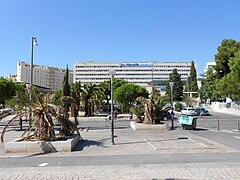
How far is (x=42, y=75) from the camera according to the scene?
574ft

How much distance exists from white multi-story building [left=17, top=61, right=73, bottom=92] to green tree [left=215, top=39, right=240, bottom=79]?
11507 cm

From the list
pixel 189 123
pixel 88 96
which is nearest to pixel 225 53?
pixel 88 96

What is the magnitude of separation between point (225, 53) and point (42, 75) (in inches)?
5528

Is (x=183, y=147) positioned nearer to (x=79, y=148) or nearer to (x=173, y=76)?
(x=79, y=148)

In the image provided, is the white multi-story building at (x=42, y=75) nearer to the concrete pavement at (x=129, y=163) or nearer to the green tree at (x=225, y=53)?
the green tree at (x=225, y=53)

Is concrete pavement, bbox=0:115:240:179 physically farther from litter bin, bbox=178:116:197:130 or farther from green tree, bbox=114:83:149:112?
green tree, bbox=114:83:149:112

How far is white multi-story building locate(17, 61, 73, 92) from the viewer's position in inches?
6107

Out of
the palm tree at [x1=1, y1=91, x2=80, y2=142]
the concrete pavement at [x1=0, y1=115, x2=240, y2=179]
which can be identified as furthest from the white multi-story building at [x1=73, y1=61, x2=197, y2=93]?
the concrete pavement at [x1=0, y1=115, x2=240, y2=179]

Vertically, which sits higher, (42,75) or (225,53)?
(42,75)

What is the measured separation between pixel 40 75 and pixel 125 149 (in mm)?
168553

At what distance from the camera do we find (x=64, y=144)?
11.8 metres

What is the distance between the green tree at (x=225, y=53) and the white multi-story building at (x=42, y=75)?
11507 cm

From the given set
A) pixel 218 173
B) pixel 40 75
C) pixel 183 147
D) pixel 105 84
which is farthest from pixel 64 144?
pixel 40 75

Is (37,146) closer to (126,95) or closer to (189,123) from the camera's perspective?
(189,123)
